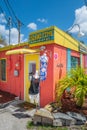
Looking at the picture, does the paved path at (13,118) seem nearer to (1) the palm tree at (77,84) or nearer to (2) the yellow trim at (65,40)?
(1) the palm tree at (77,84)

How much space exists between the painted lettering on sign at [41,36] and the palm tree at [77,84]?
2.04 m

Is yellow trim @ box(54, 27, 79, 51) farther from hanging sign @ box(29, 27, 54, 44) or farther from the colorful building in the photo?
hanging sign @ box(29, 27, 54, 44)

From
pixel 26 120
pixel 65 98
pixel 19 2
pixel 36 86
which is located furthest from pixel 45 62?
pixel 19 2

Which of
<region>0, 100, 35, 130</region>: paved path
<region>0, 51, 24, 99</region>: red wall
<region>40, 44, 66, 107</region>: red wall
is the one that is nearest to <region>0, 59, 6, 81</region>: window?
<region>0, 51, 24, 99</region>: red wall

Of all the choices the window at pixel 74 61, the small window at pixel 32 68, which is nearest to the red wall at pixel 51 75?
the small window at pixel 32 68

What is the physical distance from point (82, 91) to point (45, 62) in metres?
2.35

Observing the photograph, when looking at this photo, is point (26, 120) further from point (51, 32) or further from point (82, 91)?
point (51, 32)

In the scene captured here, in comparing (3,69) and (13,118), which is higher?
(3,69)

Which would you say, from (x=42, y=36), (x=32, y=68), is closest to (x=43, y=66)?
(x=32, y=68)

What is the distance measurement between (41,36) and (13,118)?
13.6ft

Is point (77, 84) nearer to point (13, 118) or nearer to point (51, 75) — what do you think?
point (51, 75)

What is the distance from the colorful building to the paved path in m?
1.30

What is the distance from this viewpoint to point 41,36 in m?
7.75

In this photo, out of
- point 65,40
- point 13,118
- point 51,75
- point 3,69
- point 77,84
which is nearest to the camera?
point 13,118
